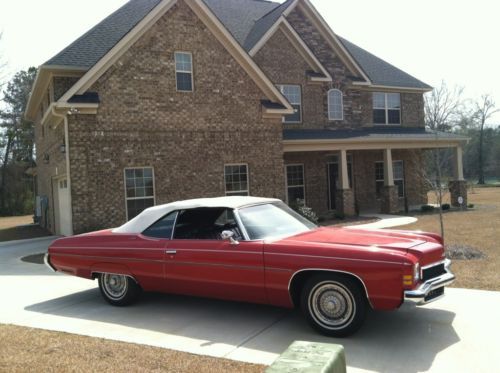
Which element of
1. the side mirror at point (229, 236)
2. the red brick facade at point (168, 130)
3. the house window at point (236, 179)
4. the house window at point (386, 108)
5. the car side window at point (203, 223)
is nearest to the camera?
the side mirror at point (229, 236)

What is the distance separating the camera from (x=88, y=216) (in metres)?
13.8

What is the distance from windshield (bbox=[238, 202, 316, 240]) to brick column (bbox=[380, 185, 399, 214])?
15.0 m

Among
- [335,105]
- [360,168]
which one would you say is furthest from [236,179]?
[360,168]

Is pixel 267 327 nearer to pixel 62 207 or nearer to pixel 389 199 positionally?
pixel 62 207

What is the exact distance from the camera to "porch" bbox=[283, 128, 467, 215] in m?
19.6

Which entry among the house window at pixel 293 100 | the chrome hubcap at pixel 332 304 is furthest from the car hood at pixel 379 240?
the house window at pixel 293 100

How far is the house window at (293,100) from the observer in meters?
20.5

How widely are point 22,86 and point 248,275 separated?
55.9 metres

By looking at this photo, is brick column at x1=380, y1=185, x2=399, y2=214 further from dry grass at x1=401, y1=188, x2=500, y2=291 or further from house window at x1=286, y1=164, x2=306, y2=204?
house window at x1=286, y1=164, x2=306, y2=204

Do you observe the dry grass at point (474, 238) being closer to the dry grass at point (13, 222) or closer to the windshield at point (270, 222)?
the windshield at point (270, 222)

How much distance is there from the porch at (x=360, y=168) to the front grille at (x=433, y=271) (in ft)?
42.8

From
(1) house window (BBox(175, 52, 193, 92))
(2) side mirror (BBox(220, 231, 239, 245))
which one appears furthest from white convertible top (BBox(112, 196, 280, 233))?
(1) house window (BBox(175, 52, 193, 92))

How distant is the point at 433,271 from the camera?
5.36 m

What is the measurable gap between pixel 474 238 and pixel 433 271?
7.89m
